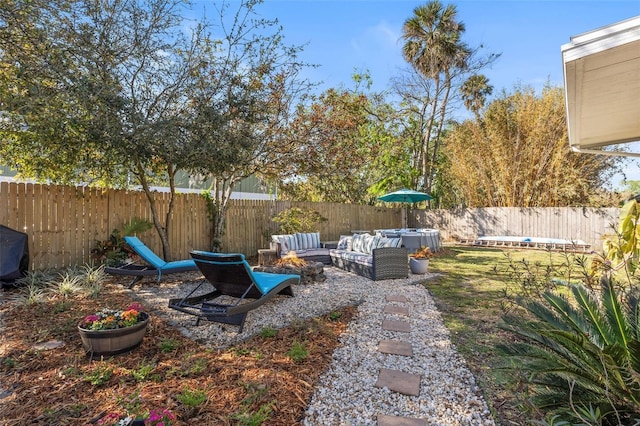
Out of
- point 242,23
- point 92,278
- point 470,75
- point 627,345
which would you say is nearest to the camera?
point 627,345

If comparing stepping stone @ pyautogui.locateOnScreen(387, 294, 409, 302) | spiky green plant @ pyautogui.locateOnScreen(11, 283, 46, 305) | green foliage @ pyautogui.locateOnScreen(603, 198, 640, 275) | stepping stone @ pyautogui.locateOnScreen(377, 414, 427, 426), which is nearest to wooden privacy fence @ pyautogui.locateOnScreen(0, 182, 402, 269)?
spiky green plant @ pyautogui.locateOnScreen(11, 283, 46, 305)

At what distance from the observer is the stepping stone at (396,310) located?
439cm

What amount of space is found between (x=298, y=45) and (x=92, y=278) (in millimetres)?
6544

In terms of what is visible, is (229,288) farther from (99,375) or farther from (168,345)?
(99,375)

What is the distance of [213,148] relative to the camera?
634 centimetres

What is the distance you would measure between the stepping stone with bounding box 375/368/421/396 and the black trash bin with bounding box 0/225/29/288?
19.7 feet

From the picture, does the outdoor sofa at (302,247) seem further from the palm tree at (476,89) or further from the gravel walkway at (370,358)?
the palm tree at (476,89)

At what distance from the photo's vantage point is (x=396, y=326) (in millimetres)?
3848

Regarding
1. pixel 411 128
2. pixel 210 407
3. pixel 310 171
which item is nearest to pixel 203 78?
pixel 310 171

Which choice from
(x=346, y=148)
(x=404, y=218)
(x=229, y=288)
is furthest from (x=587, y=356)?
(x=404, y=218)

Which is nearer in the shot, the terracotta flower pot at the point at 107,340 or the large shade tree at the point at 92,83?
the terracotta flower pot at the point at 107,340

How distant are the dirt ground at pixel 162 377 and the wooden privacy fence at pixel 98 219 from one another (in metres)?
2.95

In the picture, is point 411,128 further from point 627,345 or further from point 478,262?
point 627,345

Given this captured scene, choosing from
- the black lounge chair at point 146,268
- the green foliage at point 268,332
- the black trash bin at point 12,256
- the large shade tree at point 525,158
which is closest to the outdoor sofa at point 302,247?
the black lounge chair at point 146,268
